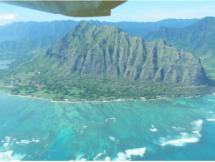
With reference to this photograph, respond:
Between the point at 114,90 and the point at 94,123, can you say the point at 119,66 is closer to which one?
the point at 114,90

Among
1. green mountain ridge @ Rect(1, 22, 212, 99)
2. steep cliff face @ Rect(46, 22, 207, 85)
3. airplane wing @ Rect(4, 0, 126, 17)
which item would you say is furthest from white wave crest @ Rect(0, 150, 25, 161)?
steep cliff face @ Rect(46, 22, 207, 85)

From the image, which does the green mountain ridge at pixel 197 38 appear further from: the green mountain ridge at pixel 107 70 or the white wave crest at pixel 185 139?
the white wave crest at pixel 185 139

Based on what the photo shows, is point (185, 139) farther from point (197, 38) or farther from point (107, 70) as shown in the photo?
point (197, 38)

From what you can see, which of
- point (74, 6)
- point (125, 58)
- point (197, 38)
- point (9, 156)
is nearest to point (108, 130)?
point (9, 156)

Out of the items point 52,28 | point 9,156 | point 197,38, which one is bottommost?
point 52,28

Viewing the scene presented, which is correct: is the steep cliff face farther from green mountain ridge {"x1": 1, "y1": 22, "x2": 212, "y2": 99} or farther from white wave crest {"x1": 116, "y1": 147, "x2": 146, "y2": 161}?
white wave crest {"x1": 116, "y1": 147, "x2": 146, "y2": 161}

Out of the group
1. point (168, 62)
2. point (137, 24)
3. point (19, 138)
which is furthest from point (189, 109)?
point (137, 24)

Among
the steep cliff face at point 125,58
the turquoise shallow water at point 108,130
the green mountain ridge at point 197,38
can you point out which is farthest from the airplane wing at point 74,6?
the green mountain ridge at point 197,38
